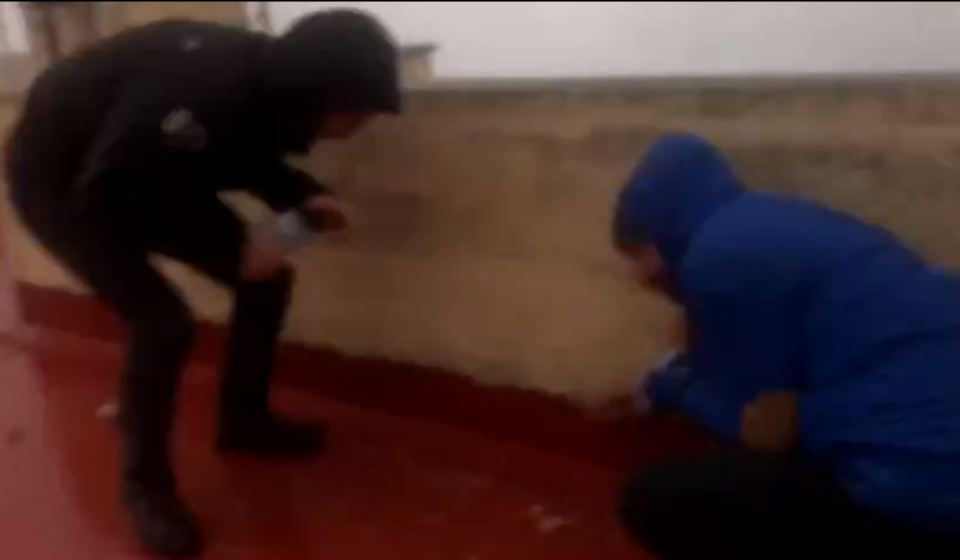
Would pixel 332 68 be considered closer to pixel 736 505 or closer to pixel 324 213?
pixel 324 213

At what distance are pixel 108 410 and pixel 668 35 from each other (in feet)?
3.77

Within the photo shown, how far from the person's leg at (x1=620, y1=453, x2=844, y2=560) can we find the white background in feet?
1.88

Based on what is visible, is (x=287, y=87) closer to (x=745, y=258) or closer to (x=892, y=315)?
(x=745, y=258)

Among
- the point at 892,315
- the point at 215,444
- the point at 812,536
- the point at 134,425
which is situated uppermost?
the point at 892,315

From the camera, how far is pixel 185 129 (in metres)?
1.60

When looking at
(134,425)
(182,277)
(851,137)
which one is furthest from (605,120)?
(182,277)

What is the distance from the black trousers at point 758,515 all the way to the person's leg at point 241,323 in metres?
0.70

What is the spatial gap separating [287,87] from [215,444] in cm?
66

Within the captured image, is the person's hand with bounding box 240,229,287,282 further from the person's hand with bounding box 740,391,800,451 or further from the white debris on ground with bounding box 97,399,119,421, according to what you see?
the person's hand with bounding box 740,391,800,451

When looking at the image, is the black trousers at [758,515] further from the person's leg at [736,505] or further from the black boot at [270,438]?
the black boot at [270,438]

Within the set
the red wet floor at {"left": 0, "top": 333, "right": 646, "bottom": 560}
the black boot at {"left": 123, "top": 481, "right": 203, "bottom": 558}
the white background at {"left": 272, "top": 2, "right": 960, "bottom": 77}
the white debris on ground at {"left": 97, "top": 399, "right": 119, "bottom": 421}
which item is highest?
the white background at {"left": 272, "top": 2, "right": 960, "bottom": 77}

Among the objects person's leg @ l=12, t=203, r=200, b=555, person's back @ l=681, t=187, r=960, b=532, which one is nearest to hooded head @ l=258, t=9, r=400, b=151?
person's leg @ l=12, t=203, r=200, b=555

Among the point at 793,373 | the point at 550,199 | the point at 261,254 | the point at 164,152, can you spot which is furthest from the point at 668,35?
the point at 793,373

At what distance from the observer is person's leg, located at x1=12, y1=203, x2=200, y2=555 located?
168cm
